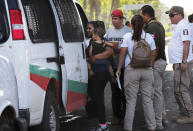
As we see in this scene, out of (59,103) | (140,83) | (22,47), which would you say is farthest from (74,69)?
(22,47)

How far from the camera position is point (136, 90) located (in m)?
7.39

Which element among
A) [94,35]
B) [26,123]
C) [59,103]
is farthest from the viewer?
[94,35]

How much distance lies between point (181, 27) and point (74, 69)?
208cm

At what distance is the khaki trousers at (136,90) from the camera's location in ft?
24.0

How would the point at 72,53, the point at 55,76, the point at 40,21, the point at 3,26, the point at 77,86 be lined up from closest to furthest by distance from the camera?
the point at 3,26 → the point at 40,21 → the point at 55,76 → the point at 72,53 → the point at 77,86

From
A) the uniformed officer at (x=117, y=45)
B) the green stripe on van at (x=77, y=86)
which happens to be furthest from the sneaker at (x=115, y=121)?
the green stripe on van at (x=77, y=86)

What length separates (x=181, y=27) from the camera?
7973 mm

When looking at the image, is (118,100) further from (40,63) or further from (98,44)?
(40,63)

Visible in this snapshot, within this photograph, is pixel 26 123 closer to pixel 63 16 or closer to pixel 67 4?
pixel 63 16

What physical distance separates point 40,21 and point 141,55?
71.9 inches

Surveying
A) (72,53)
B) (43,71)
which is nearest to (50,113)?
(43,71)

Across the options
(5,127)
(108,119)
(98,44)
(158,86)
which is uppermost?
(98,44)

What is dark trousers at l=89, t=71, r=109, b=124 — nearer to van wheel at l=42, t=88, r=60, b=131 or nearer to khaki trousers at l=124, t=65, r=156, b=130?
khaki trousers at l=124, t=65, r=156, b=130

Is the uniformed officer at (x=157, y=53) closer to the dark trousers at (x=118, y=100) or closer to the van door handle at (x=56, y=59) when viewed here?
the dark trousers at (x=118, y=100)
